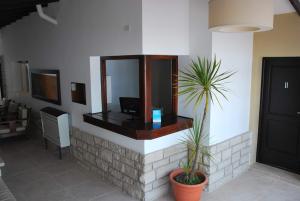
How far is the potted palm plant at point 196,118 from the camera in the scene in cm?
305

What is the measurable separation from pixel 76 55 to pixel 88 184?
210cm

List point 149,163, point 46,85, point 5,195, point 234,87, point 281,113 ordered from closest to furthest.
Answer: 1. point 5,195
2. point 149,163
3. point 234,87
4. point 281,113
5. point 46,85

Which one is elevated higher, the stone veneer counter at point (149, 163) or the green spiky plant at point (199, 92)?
the green spiky plant at point (199, 92)

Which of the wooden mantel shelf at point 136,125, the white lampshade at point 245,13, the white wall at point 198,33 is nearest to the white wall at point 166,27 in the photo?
the white wall at point 198,33

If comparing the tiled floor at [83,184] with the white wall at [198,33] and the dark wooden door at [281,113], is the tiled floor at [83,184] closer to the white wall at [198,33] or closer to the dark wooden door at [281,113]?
the dark wooden door at [281,113]

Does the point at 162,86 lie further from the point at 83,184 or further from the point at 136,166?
the point at 83,184

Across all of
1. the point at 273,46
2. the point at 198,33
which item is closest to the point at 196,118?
the point at 198,33

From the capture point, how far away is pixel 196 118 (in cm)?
358

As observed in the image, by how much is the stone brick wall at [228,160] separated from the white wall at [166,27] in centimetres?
150

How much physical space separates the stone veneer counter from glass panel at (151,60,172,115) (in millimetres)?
837

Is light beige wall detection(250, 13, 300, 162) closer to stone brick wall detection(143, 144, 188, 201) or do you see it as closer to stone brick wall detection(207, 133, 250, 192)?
stone brick wall detection(207, 133, 250, 192)

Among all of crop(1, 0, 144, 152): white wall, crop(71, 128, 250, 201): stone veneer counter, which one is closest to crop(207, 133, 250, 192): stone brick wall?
crop(71, 128, 250, 201): stone veneer counter

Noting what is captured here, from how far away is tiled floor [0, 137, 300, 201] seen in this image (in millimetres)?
3426

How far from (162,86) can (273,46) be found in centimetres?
184
